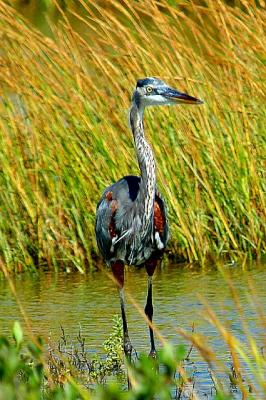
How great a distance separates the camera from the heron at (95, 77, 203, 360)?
21.4ft

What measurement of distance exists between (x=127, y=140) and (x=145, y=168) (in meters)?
1.69

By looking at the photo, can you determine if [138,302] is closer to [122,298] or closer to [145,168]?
[122,298]

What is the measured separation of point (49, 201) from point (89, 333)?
1758 mm

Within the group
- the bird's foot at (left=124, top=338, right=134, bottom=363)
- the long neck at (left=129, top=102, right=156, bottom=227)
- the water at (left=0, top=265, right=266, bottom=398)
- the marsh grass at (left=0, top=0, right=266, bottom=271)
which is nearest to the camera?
the bird's foot at (left=124, top=338, right=134, bottom=363)

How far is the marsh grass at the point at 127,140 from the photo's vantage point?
316 inches

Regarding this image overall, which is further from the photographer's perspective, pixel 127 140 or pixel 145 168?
pixel 127 140

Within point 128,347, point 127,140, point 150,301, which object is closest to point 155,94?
point 150,301

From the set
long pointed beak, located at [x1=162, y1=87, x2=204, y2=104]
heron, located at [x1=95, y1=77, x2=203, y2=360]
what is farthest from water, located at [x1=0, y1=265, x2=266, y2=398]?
long pointed beak, located at [x1=162, y1=87, x2=204, y2=104]

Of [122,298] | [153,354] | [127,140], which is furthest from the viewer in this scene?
[127,140]

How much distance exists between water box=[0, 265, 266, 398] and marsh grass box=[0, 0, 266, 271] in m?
0.19

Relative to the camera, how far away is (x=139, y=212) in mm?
6539

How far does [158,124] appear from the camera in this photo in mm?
8094

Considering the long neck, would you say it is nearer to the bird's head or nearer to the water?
the bird's head

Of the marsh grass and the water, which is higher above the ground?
the marsh grass
